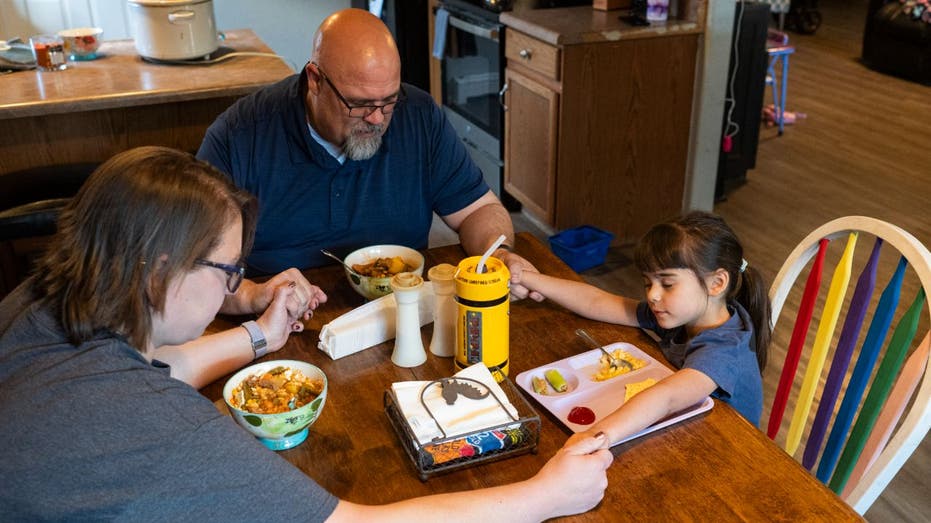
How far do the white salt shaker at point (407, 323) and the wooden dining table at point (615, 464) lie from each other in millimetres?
18

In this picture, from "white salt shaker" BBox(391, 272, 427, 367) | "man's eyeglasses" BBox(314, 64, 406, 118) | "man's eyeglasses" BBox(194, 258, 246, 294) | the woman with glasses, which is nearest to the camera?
the woman with glasses

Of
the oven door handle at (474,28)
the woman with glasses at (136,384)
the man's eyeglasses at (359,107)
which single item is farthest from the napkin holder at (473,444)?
the oven door handle at (474,28)

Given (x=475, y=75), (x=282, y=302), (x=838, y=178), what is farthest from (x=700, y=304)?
(x=838, y=178)

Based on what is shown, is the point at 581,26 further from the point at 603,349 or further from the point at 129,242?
the point at 129,242

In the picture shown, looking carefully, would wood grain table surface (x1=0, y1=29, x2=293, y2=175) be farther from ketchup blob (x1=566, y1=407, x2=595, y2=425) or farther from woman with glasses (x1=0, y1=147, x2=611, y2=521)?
ketchup blob (x1=566, y1=407, x2=595, y2=425)

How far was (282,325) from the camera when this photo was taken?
5.00 ft

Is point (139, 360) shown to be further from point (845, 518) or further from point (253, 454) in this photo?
→ point (845, 518)

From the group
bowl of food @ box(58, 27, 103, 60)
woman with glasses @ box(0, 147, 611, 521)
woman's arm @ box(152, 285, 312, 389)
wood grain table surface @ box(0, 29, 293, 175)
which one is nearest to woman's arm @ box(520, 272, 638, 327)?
woman's arm @ box(152, 285, 312, 389)

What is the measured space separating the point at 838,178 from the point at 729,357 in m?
3.56

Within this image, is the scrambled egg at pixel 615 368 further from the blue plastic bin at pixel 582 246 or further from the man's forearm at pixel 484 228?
the blue plastic bin at pixel 582 246

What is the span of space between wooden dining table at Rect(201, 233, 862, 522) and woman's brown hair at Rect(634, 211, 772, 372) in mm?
183

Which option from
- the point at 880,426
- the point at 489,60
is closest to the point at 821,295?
the point at 489,60

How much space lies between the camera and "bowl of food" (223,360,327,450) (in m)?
1.22

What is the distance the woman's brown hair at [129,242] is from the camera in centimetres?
99
